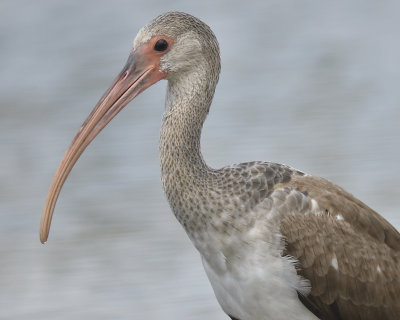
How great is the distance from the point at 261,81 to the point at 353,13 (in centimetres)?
263

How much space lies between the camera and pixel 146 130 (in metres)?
13.9

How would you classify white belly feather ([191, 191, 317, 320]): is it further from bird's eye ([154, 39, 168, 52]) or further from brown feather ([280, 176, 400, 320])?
bird's eye ([154, 39, 168, 52])

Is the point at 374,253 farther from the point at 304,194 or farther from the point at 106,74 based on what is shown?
the point at 106,74

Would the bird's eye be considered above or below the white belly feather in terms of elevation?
above

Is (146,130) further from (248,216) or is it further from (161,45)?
(248,216)

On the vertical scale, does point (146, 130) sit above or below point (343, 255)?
above

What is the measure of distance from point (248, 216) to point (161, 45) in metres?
1.16

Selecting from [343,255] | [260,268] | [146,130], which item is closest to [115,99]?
[260,268]

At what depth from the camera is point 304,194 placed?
26.2 feet

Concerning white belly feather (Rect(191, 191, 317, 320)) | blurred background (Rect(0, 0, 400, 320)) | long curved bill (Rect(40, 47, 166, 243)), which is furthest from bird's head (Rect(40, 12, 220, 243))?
blurred background (Rect(0, 0, 400, 320))

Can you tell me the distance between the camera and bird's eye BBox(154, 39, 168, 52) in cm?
791

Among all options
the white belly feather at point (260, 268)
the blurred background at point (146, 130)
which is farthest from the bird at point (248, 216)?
the blurred background at point (146, 130)

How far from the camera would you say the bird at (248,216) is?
309 inches

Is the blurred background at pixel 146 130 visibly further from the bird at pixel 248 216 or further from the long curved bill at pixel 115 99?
the long curved bill at pixel 115 99
